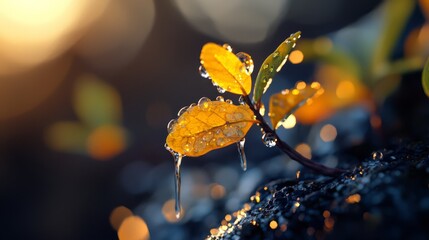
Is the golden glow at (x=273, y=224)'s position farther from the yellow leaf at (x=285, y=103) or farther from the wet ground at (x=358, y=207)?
the yellow leaf at (x=285, y=103)

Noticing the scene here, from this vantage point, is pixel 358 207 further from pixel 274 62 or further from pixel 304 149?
pixel 304 149

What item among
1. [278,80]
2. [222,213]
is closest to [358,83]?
[222,213]

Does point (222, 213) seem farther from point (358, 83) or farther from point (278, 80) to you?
point (278, 80)

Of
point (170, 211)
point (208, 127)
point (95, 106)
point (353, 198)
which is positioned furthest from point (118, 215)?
point (353, 198)

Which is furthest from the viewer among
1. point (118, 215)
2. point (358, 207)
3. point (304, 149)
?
point (118, 215)

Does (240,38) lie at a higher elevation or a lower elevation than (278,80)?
lower

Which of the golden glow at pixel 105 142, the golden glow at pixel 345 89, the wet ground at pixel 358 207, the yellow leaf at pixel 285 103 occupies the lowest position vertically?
the golden glow at pixel 105 142

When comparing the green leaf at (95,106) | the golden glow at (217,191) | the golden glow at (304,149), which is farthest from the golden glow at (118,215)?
the golden glow at (304,149)
